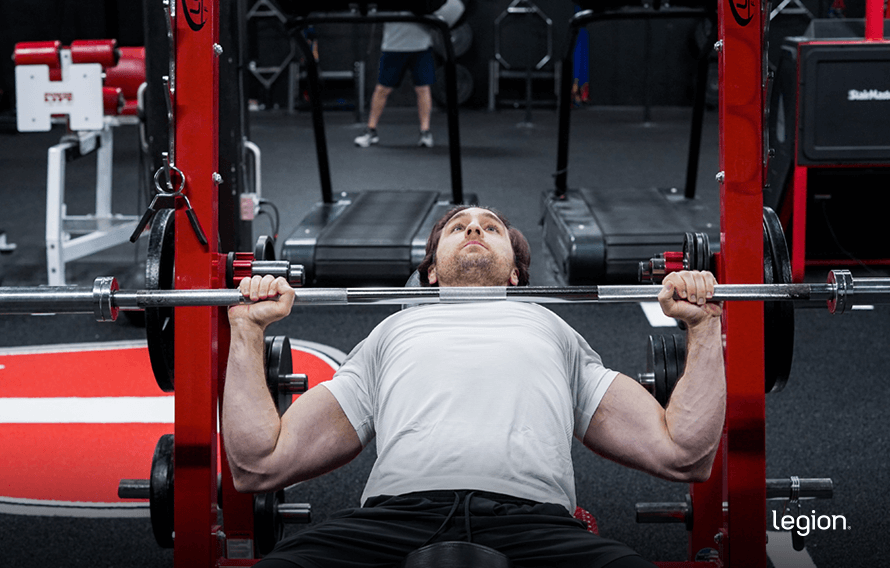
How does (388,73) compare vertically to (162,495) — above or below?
above

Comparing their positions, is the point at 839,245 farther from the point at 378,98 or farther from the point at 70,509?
the point at 378,98

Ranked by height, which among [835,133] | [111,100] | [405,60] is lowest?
[835,133]

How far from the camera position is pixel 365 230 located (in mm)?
4477

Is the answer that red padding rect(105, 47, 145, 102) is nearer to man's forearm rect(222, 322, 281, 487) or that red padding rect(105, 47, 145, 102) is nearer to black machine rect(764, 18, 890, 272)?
black machine rect(764, 18, 890, 272)

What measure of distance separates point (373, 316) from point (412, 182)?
9.39 ft

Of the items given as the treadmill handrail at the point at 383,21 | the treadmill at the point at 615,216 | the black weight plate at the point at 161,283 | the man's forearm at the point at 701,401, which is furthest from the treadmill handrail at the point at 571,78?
the black weight plate at the point at 161,283

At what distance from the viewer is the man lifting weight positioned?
1.58m

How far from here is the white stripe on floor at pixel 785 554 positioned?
2.25 metres

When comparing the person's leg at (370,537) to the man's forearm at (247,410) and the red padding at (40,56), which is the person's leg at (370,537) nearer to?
the man's forearm at (247,410)

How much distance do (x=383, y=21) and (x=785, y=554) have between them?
9.08 feet

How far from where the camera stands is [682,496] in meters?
2.58

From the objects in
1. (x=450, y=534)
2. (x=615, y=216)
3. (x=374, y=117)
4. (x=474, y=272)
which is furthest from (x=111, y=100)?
(x=374, y=117)

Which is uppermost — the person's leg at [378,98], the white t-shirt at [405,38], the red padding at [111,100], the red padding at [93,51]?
the white t-shirt at [405,38]

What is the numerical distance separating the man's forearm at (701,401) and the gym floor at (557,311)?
2.03 feet
